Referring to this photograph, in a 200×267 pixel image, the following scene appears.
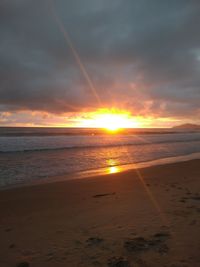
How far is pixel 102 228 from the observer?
16.4 feet

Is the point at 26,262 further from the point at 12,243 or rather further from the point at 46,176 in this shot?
the point at 46,176

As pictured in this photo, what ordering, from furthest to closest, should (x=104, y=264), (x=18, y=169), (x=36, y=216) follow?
(x=18, y=169) → (x=36, y=216) → (x=104, y=264)

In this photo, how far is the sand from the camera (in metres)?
3.86

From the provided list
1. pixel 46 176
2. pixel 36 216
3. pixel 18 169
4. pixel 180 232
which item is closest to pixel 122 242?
pixel 180 232

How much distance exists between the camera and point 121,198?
749 cm

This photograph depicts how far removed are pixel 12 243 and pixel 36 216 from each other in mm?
1528

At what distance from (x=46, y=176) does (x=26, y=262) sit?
8712 mm

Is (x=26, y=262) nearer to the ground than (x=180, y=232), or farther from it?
farther from it

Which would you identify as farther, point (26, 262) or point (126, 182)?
point (126, 182)

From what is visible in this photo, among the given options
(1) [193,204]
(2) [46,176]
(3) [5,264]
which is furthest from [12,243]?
(2) [46,176]

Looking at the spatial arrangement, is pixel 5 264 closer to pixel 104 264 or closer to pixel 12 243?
pixel 12 243

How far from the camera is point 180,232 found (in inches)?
182

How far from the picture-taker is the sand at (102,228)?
3859 mm

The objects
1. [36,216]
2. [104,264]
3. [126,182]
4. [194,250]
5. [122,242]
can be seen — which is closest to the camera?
[104,264]
